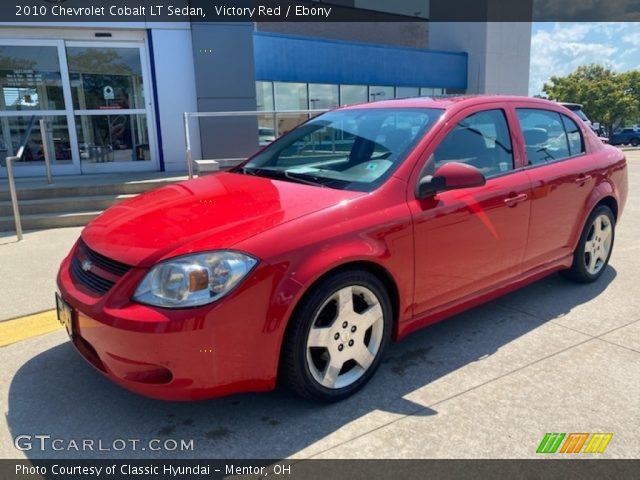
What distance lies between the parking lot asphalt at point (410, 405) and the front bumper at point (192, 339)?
0.95 feet

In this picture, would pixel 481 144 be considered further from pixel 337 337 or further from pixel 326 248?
pixel 337 337

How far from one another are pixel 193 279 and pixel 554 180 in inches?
113

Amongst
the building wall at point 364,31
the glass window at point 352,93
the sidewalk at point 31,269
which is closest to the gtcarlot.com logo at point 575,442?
the sidewalk at point 31,269

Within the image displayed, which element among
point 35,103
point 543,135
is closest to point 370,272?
point 543,135

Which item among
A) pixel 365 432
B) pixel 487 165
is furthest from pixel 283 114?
pixel 365 432

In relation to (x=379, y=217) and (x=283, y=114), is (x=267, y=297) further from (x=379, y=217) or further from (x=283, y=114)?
(x=283, y=114)

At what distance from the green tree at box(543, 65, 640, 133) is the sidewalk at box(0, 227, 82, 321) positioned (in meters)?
49.9

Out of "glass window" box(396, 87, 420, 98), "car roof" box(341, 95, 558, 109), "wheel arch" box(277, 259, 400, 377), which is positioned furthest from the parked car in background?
"wheel arch" box(277, 259, 400, 377)

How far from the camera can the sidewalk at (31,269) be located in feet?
14.1

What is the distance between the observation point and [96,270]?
267 cm

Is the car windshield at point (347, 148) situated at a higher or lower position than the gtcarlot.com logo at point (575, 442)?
higher

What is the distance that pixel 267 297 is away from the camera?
2.39 m

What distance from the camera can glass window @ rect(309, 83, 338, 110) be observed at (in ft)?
59.2

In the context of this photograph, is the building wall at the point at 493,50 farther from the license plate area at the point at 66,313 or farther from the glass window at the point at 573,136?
the license plate area at the point at 66,313
